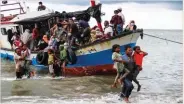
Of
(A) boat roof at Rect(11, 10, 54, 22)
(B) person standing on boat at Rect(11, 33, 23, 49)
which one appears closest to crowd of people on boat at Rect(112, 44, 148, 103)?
(B) person standing on boat at Rect(11, 33, 23, 49)

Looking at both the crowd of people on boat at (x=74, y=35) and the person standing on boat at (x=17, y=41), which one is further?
the person standing on boat at (x=17, y=41)

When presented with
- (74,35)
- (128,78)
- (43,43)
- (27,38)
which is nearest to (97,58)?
(74,35)

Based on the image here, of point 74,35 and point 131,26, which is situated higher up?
point 131,26

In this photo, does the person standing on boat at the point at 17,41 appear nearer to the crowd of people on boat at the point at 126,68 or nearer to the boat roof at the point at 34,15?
the boat roof at the point at 34,15

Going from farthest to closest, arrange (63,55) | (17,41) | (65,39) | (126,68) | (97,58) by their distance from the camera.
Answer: (17,41) < (65,39) < (97,58) < (63,55) < (126,68)

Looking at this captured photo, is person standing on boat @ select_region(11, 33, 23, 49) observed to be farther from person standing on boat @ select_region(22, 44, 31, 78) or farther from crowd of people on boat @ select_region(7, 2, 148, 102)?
person standing on boat @ select_region(22, 44, 31, 78)

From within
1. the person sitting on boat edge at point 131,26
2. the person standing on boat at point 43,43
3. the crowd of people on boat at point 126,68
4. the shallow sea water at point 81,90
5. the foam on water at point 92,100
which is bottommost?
the shallow sea water at point 81,90

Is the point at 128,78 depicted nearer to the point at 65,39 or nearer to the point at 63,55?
the point at 63,55

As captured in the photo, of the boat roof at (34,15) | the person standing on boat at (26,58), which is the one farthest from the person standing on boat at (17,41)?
the person standing on boat at (26,58)

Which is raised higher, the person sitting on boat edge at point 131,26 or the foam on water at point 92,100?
the person sitting on boat edge at point 131,26

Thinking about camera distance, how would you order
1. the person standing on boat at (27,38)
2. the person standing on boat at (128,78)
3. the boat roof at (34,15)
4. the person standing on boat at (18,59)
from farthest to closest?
the person standing on boat at (27,38), the boat roof at (34,15), the person standing on boat at (18,59), the person standing on boat at (128,78)

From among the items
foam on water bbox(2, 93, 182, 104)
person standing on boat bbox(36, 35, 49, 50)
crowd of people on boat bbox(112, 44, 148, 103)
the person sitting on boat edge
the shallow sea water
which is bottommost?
the shallow sea water

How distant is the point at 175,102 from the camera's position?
10750 mm

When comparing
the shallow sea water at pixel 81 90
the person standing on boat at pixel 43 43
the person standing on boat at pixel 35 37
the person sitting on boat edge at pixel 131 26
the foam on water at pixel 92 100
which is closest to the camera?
the foam on water at pixel 92 100
